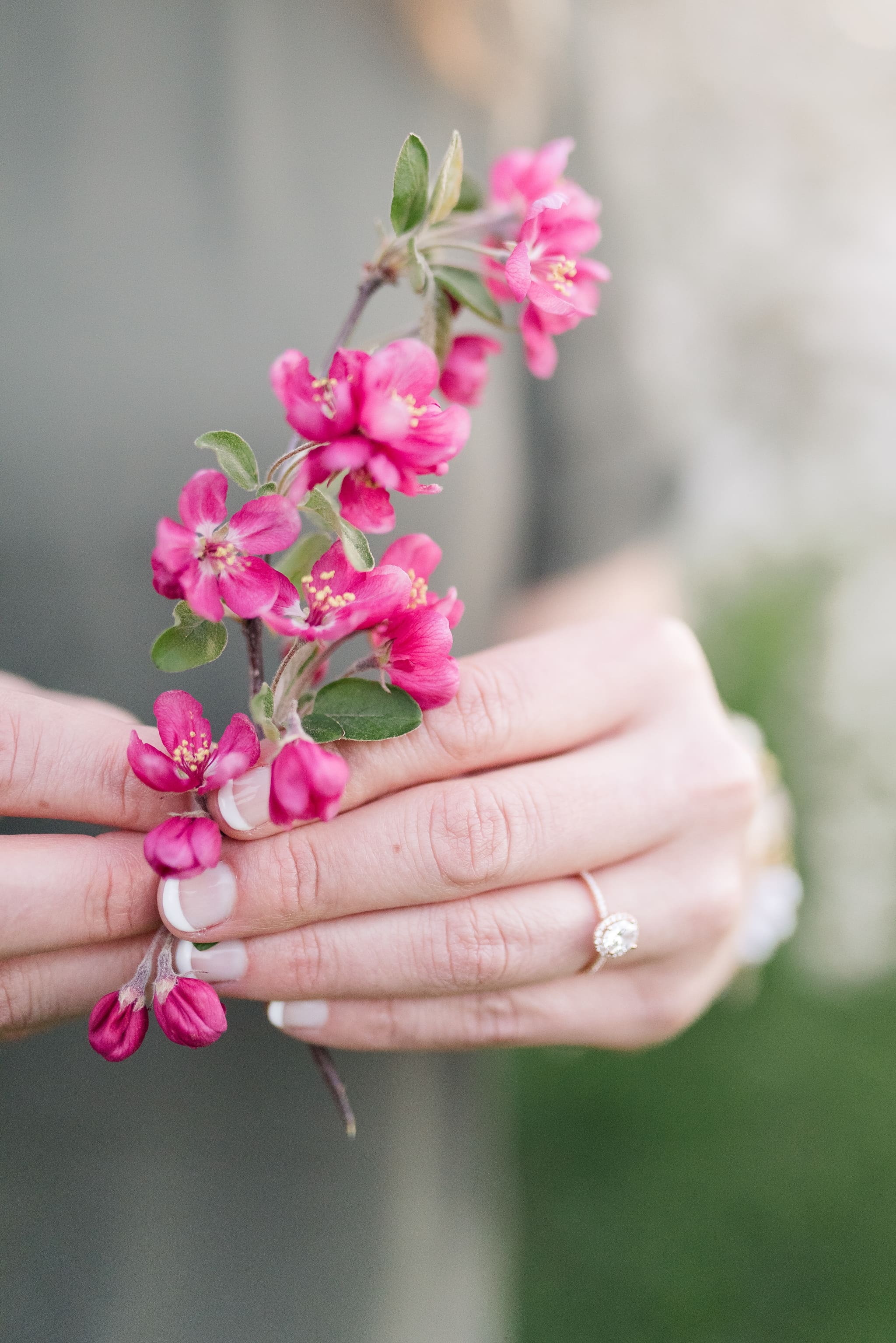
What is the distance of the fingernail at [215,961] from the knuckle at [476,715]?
0.18 m

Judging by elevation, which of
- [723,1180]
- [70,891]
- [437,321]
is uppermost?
[437,321]

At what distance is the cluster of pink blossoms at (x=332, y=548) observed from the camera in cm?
41

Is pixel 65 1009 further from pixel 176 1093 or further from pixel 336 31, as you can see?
pixel 336 31

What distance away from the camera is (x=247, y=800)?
522 mm

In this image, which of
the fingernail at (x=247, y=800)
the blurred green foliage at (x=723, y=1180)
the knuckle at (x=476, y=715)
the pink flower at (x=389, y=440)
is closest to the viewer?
the pink flower at (x=389, y=440)

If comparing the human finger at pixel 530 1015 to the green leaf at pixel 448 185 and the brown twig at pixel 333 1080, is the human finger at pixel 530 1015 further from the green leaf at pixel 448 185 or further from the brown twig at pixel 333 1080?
the green leaf at pixel 448 185

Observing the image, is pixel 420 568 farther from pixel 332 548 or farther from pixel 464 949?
pixel 464 949

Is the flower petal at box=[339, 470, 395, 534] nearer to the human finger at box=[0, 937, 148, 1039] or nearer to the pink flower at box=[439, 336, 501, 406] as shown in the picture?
the pink flower at box=[439, 336, 501, 406]

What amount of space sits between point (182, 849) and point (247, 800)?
0.20 ft

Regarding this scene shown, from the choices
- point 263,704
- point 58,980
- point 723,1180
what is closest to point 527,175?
point 263,704

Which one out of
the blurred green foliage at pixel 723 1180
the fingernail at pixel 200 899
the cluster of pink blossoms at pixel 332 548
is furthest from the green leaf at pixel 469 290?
the blurred green foliage at pixel 723 1180

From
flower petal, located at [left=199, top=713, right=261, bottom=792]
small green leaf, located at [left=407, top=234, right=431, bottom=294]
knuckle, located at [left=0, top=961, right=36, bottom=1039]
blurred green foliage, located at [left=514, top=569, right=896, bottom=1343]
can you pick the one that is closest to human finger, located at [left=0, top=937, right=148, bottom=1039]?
knuckle, located at [left=0, top=961, right=36, bottom=1039]

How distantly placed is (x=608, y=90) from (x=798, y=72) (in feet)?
2.71

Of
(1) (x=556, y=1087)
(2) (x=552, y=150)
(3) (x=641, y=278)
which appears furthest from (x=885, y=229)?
(2) (x=552, y=150)
